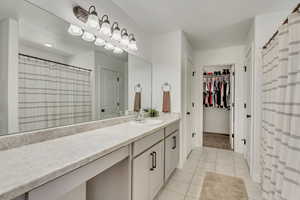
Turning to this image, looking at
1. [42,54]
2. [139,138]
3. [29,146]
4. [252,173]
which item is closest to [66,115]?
[29,146]

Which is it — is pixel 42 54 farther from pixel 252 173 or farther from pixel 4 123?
pixel 252 173

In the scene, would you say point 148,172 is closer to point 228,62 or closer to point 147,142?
point 147,142

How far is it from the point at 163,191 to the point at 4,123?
176cm

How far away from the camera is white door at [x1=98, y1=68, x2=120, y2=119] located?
1714 millimetres

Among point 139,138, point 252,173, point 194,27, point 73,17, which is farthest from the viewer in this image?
point 194,27

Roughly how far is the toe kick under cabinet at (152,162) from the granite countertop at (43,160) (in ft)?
0.88

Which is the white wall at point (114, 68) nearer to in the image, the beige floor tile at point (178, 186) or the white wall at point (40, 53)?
the white wall at point (40, 53)

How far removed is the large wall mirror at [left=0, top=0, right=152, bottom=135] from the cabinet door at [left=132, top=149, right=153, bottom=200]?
679 millimetres

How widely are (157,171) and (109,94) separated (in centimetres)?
107

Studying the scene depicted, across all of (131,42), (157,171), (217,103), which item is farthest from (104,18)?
(217,103)

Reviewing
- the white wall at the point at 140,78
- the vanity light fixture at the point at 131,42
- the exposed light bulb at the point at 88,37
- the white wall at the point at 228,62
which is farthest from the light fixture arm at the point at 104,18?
the white wall at the point at 228,62

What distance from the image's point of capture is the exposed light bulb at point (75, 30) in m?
1.37

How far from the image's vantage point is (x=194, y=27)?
2.44 m

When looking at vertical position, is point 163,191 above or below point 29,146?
below
